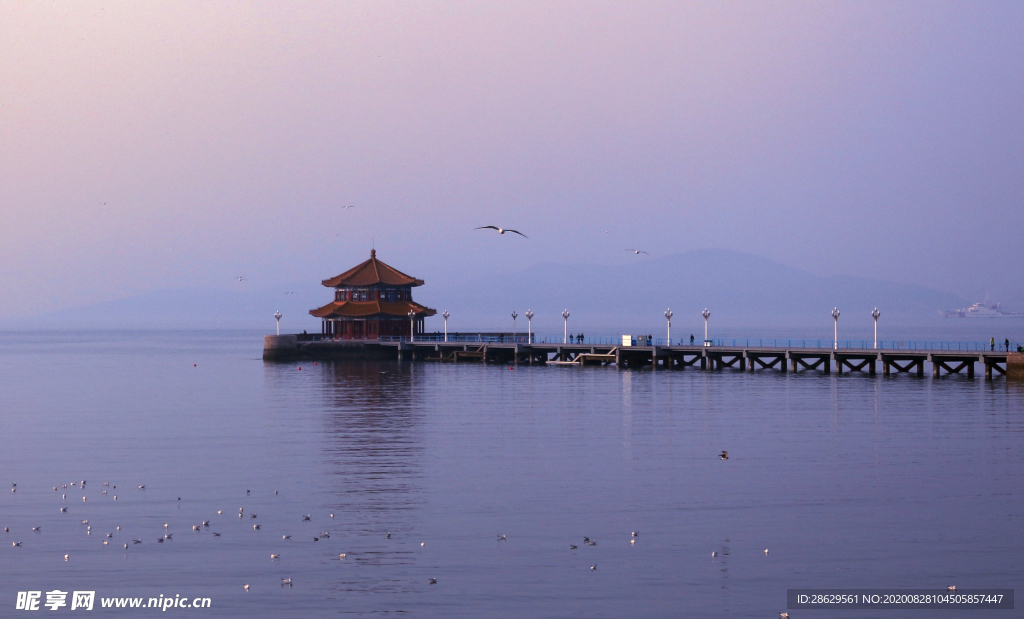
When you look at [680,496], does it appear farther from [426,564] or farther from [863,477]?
[426,564]

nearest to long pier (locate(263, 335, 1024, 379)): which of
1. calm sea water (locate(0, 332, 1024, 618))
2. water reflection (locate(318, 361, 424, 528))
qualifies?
calm sea water (locate(0, 332, 1024, 618))

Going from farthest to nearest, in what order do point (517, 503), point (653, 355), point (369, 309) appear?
1. point (369, 309)
2. point (653, 355)
3. point (517, 503)

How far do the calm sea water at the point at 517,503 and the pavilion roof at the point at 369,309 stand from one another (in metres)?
51.5

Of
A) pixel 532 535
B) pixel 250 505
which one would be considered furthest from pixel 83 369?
pixel 532 535

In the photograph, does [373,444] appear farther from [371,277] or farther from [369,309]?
[371,277]

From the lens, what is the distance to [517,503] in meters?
31.0

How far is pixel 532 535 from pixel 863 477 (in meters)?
14.0

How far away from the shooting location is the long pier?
83750 millimetres

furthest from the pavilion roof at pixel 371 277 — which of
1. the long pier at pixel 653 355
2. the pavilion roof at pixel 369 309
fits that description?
the long pier at pixel 653 355

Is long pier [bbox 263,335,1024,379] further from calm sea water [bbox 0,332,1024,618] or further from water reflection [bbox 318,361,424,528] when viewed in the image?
water reflection [bbox 318,361,424,528]

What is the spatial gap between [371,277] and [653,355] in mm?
35606

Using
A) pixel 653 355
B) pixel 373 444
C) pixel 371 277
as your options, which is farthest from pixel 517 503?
pixel 371 277

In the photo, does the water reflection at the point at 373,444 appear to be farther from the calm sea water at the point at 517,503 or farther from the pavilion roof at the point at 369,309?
the pavilion roof at the point at 369,309

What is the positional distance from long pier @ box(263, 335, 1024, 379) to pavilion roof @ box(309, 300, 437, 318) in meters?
3.05
